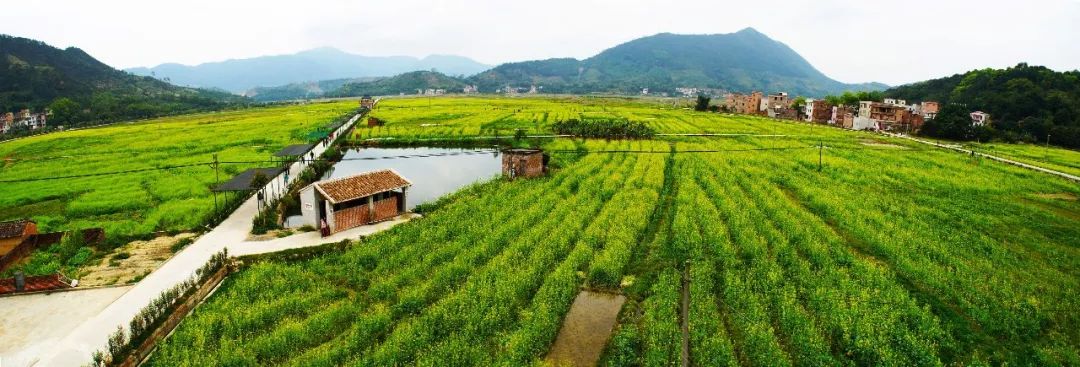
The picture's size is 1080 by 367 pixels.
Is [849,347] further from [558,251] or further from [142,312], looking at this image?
[142,312]

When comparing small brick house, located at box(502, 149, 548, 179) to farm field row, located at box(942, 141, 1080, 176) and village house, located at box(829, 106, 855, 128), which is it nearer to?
farm field row, located at box(942, 141, 1080, 176)

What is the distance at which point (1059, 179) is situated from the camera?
3184cm

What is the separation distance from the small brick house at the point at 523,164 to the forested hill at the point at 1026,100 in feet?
182

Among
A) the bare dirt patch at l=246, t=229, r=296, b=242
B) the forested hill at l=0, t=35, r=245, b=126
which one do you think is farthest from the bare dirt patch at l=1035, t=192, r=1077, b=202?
the forested hill at l=0, t=35, r=245, b=126

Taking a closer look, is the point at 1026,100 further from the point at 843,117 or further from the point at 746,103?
the point at 746,103

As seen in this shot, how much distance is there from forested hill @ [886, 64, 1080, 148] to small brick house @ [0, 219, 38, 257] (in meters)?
77.0

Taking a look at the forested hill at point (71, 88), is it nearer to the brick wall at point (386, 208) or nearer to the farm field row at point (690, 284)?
the brick wall at point (386, 208)

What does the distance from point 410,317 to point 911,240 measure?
17.1 meters

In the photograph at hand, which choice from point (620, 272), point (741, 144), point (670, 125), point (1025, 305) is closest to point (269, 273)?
point (620, 272)

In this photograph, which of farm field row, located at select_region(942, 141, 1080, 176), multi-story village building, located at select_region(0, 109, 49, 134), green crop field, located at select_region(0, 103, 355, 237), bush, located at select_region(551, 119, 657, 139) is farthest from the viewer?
multi-story village building, located at select_region(0, 109, 49, 134)

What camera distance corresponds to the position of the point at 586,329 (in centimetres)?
1295

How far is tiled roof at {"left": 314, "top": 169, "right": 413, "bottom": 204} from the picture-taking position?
20203 mm

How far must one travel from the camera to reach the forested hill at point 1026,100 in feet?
191

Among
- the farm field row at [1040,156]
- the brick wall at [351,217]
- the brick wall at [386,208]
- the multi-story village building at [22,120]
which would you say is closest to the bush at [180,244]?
the brick wall at [351,217]
